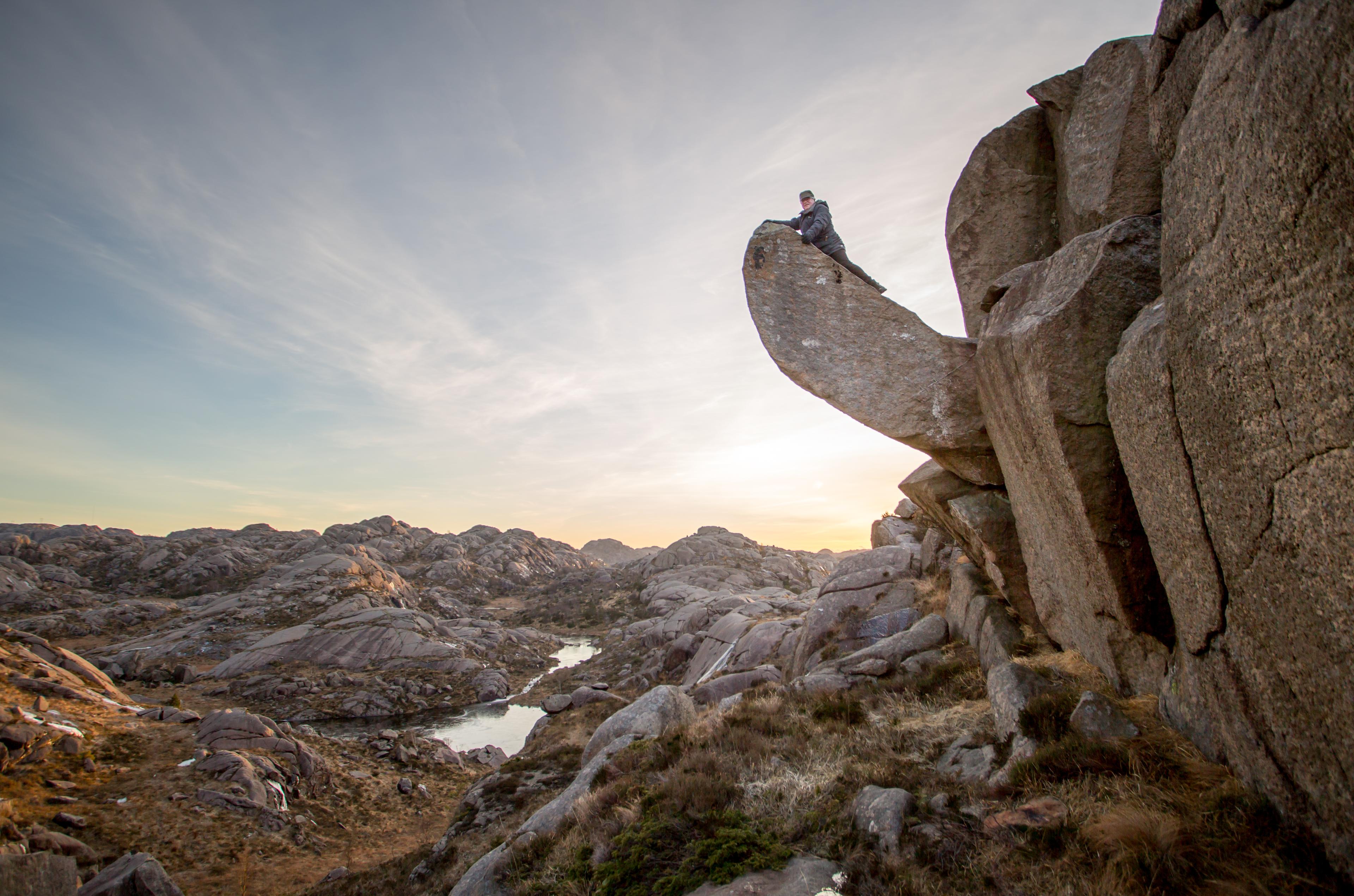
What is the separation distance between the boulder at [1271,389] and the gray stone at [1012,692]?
2230 mm

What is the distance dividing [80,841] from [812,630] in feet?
76.3

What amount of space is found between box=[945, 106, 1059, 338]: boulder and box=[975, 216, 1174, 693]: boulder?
3.62m

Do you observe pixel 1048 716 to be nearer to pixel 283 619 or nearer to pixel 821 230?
pixel 821 230

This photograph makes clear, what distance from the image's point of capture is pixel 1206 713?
5898 millimetres

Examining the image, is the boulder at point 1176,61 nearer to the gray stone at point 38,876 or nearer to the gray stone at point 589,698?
the gray stone at point 38,876

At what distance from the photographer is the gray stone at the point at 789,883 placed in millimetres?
5551

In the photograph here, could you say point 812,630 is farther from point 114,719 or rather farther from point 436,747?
point 114,719

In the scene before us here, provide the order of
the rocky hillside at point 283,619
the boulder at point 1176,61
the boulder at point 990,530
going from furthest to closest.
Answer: the rocky hillside at point 283,619 → the boulder at point 990,530 → the boulder at point 1176,61

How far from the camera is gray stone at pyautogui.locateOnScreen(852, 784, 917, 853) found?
5.99 m

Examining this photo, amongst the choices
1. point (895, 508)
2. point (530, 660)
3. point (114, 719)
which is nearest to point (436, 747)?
point (114, 719)

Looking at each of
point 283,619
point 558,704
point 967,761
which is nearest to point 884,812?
point 967,761

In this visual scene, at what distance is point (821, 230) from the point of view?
12.8m

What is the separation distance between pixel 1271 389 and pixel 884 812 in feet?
18.4

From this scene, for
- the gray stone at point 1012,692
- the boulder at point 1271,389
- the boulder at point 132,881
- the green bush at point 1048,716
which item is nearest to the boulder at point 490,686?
the boulder at point 132,881
